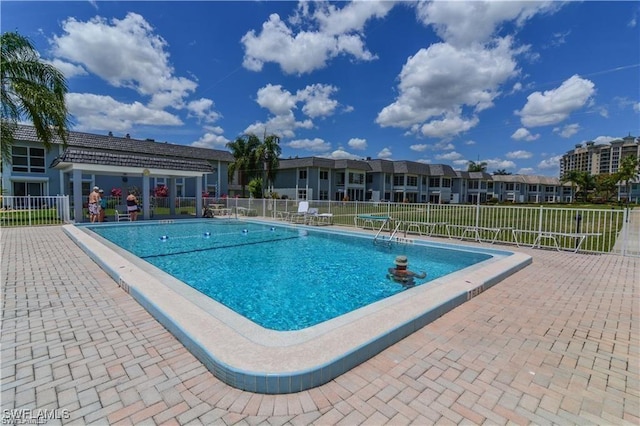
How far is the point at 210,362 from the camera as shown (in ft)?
8.75

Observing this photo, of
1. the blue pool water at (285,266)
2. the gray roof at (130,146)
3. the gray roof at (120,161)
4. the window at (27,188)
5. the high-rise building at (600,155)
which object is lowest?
the blue pool water at (285,266)

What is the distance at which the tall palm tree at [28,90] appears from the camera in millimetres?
11312

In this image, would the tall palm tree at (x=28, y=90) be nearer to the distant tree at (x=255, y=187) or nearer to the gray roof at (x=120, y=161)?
the gray roof at (x=120, y=161)

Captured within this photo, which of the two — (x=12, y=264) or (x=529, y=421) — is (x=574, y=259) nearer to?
(x=529, y=421)

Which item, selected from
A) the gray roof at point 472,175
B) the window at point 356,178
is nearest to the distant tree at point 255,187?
the window at point 356,178

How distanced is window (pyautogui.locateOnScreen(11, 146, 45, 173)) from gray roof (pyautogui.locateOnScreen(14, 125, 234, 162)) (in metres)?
0.99

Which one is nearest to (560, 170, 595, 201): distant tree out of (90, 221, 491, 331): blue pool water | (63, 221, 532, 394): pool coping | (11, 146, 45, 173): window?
(90, 221, 491, 331): blue pool water

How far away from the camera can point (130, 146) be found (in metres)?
26.6

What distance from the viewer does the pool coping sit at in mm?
2494

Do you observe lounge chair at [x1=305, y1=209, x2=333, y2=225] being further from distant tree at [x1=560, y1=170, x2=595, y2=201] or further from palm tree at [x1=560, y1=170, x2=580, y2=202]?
distant tree at [x1=560, y1=170, x2=595, y2=201]

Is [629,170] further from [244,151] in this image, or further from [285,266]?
[285,266]

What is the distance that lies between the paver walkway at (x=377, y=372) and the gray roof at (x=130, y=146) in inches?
914

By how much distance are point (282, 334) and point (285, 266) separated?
16.5ft

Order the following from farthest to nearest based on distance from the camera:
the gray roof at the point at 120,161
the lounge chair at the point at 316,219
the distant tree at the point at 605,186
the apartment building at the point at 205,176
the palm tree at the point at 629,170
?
the distant tree at the point at 605,186, the palm tree at the point at 629,170, the apartment building at the point at 205,176, the lounge chair at the point at 316,219, the gray roof at the point at 120,161
